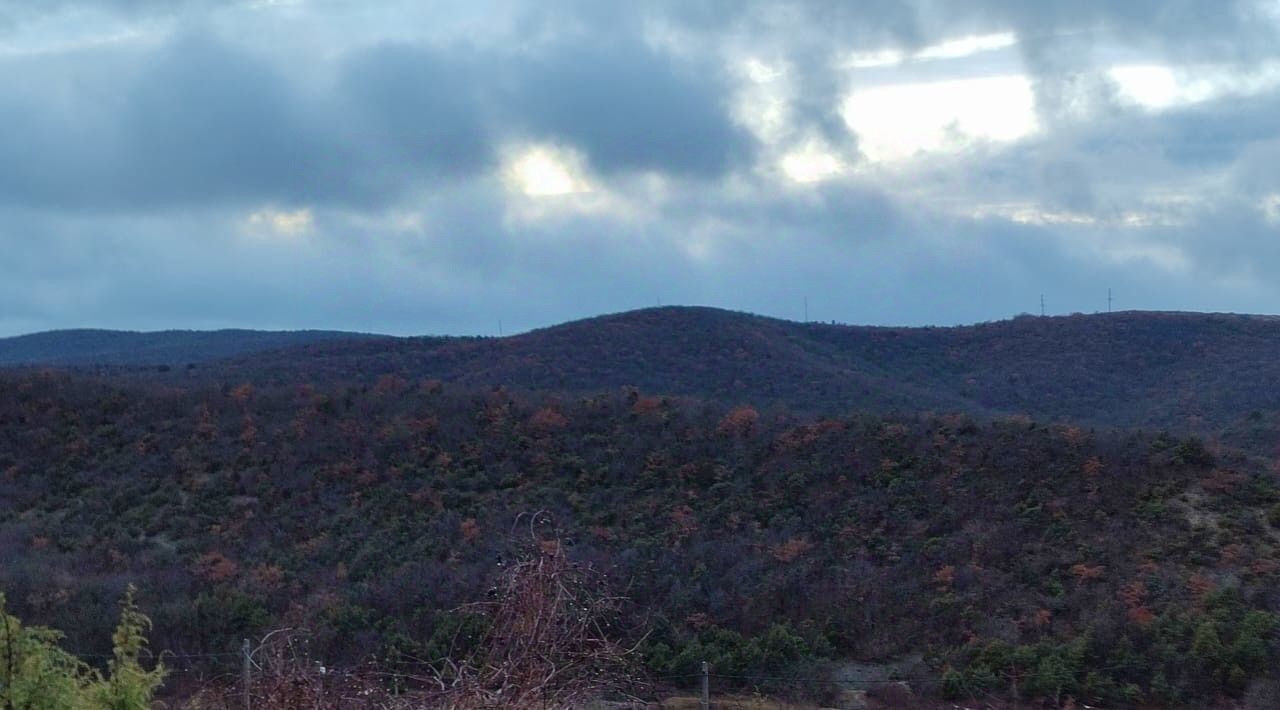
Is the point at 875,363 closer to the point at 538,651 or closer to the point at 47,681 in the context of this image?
the point at 538,651

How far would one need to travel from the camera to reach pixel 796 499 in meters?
22.9

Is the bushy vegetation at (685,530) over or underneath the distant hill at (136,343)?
underneath

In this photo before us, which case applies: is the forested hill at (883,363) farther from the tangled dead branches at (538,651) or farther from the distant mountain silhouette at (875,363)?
the tangled dead branches at (538,651)

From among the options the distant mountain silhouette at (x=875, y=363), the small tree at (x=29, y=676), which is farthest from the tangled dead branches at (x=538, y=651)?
the distant mountain silhouette at (x=875, y=363)

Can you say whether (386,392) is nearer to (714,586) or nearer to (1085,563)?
(714,586)

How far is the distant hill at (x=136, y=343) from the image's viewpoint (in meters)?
75.4

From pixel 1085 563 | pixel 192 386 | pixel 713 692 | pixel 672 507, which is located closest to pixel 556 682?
pixel 713 692

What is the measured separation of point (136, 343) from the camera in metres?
83.4

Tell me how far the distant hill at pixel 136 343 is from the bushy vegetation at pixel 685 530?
46.8m

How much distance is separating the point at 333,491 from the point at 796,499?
9304 mm

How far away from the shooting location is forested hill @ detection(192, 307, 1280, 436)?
151 feet

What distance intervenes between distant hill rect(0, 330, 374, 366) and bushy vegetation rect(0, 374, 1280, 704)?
1841 inches

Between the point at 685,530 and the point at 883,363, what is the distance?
3811 centimetres

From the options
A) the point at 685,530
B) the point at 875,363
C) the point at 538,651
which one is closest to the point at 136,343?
the point at 875,363
